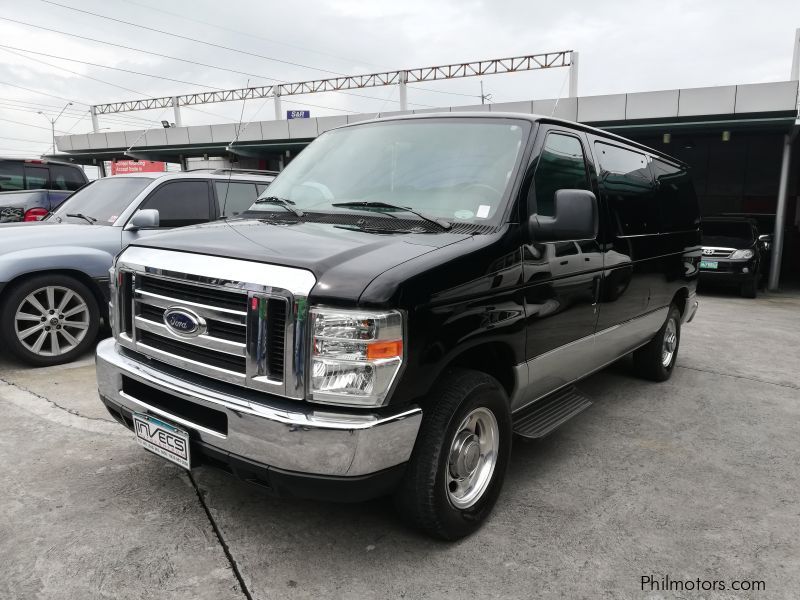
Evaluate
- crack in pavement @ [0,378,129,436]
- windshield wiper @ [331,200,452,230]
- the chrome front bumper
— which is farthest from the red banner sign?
the chrome front bumper

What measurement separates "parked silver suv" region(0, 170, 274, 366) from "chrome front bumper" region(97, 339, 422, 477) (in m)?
3.05

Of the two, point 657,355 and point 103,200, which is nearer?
point 657,355

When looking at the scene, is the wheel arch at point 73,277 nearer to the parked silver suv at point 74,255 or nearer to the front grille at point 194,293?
the parked silver suv at point 74,255

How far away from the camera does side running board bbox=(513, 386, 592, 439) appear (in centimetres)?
321

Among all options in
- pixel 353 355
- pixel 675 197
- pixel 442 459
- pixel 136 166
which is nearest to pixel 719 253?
pixel 675 197

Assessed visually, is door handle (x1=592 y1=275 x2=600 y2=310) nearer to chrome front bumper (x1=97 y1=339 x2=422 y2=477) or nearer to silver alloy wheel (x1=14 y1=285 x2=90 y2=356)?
chrome front bumper (x1=97 y1=339 x2=422 y2=477)

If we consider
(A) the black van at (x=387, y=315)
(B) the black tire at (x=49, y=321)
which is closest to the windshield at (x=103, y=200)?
(B) the black tire at (x=49, y=321)

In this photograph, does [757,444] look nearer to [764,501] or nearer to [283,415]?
[764,501]

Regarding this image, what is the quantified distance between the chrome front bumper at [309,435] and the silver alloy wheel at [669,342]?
3930mm

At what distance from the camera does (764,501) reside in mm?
3258

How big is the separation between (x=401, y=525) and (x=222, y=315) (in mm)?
1361

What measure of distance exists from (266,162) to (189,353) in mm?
26145

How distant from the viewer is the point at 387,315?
2.20m

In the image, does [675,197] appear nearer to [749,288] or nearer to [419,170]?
[419,170]
